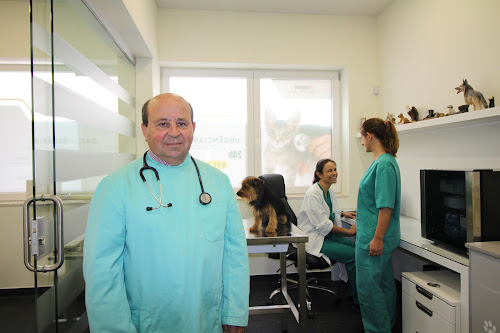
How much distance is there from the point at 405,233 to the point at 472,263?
2.80 feet

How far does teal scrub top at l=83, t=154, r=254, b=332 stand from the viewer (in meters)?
1.02

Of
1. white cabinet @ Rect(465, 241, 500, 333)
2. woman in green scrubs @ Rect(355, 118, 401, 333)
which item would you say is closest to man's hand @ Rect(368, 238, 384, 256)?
woman in green scrubs @ Rect(355, 118, 401, 333)

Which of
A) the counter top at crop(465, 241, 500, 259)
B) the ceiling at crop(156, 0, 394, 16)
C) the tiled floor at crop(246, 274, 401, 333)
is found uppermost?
the ceiling at crop(156, 0, 394, 16)

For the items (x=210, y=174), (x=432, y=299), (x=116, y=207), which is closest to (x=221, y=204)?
(x=210, y=174)

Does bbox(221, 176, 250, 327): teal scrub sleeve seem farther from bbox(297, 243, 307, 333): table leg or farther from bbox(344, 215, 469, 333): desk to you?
bbox(344, 215, 469, 333): desk

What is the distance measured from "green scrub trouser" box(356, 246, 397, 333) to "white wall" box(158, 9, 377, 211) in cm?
151

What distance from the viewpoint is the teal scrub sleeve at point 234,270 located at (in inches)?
49.4

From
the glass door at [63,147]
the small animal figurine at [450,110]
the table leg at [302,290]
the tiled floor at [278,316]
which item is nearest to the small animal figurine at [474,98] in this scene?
the small animal figurine at [450,110]

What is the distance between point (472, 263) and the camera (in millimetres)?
1660

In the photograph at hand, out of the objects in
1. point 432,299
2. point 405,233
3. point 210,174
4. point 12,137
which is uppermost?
point 12,137

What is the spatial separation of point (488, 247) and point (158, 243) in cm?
168

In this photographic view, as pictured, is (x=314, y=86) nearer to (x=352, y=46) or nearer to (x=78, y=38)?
(x=352, y=46)

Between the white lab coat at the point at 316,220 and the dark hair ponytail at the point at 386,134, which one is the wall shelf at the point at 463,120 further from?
the white lab coat at the point at 316,220

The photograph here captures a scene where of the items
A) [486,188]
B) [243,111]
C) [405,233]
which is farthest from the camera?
[243,111]
